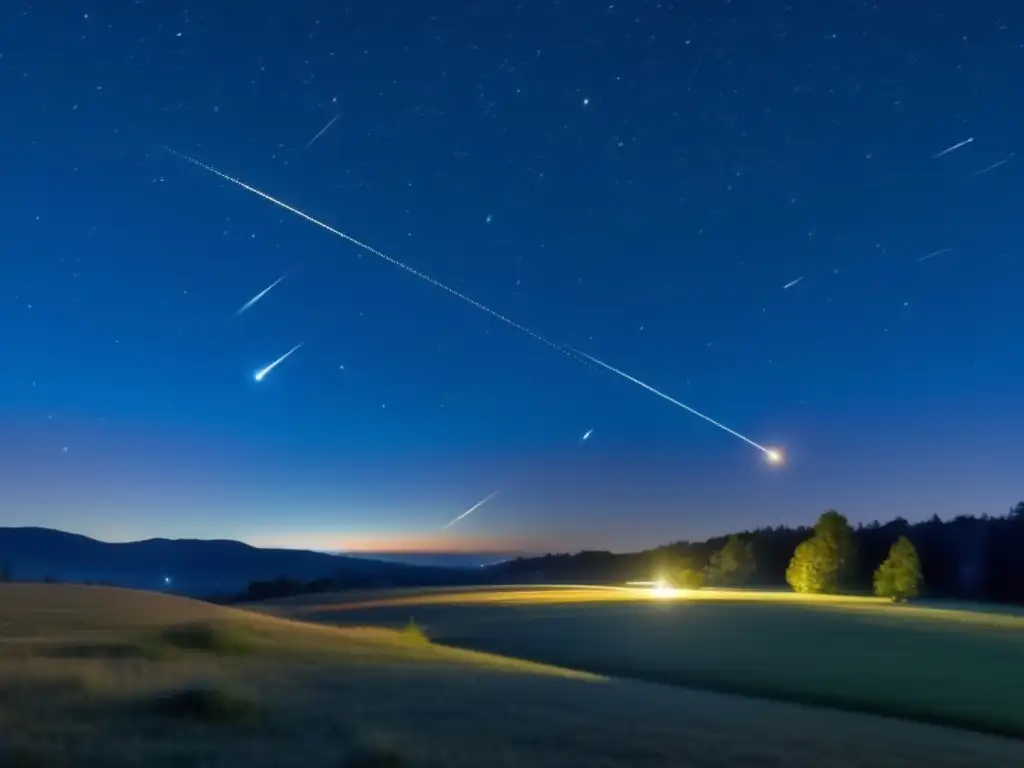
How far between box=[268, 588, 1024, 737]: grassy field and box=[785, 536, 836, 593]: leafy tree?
1833cm

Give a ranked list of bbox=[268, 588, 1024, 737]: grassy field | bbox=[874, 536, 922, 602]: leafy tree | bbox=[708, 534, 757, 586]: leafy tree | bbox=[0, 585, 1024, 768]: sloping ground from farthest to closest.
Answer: bbox=[708, 534, 757, 586]: leafy tree, bbox=[874, 536, 922, 602]: leafy tree, bbox=[268, 588, 1024, 737]: grassy field, bbox=[0, 585, 1024, 768]: sloping ground

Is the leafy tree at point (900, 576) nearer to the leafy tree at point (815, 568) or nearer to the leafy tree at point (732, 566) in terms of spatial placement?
the leafy tree at point (815, 568)

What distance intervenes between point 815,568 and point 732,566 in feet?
67.4

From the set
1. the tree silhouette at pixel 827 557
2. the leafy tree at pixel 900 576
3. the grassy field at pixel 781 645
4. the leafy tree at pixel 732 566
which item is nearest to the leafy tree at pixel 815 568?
the tree silhouette at pixel 827 557

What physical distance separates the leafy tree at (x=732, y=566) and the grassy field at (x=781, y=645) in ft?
126

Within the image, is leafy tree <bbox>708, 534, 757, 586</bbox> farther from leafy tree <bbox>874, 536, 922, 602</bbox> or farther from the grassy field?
the grassy field

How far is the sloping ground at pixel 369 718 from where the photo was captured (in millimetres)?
9891

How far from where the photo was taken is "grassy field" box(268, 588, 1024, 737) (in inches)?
818

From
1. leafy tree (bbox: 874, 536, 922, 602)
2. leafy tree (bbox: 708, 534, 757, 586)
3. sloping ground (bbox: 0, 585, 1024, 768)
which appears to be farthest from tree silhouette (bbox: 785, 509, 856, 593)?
sloping ground (bbox: 0, 585, 1024, 768)

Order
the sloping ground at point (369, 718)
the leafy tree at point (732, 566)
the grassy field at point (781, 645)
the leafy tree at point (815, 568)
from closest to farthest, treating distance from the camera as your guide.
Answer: the sloping ground at point (369, 718)
the grassy field at point (781, 645)
the leafy tree at point (815, 568)
the leafy tree at point (732, 566)

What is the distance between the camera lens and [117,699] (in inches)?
479

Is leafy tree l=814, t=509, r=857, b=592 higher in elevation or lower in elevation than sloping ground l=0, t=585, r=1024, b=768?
higher

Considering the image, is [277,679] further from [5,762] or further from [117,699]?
[5,762]

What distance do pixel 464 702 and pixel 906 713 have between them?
8801 mm
